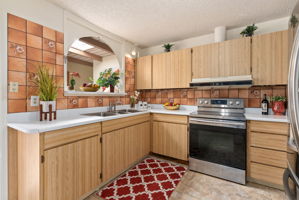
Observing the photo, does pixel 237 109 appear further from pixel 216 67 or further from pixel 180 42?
pixel 180 42

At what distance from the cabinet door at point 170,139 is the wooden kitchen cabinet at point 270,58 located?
1.32 metres

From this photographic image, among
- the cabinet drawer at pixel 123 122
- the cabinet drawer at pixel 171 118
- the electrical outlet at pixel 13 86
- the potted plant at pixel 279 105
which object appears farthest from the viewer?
the cabinet drawer at pixel 171 118

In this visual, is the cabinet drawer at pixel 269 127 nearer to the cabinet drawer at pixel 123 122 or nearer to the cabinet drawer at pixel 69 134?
the cabinet drawer at pixel 123 122

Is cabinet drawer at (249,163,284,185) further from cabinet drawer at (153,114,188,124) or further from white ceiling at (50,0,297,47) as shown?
white ceiling at (50,0,297,47)

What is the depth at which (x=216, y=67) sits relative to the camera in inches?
88.1

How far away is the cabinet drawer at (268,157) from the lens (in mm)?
1638

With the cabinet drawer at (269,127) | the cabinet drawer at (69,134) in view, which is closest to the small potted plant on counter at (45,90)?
the cabinet drawer at (69,134)

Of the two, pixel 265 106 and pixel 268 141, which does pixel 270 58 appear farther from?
pixel 268 141

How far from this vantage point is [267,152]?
172 cm

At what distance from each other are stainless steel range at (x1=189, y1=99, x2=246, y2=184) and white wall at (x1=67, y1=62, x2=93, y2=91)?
1.91 m

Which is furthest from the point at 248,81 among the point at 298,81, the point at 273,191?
the point at 298,81

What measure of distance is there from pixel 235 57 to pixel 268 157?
1427 mm

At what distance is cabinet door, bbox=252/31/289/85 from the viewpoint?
182cm
